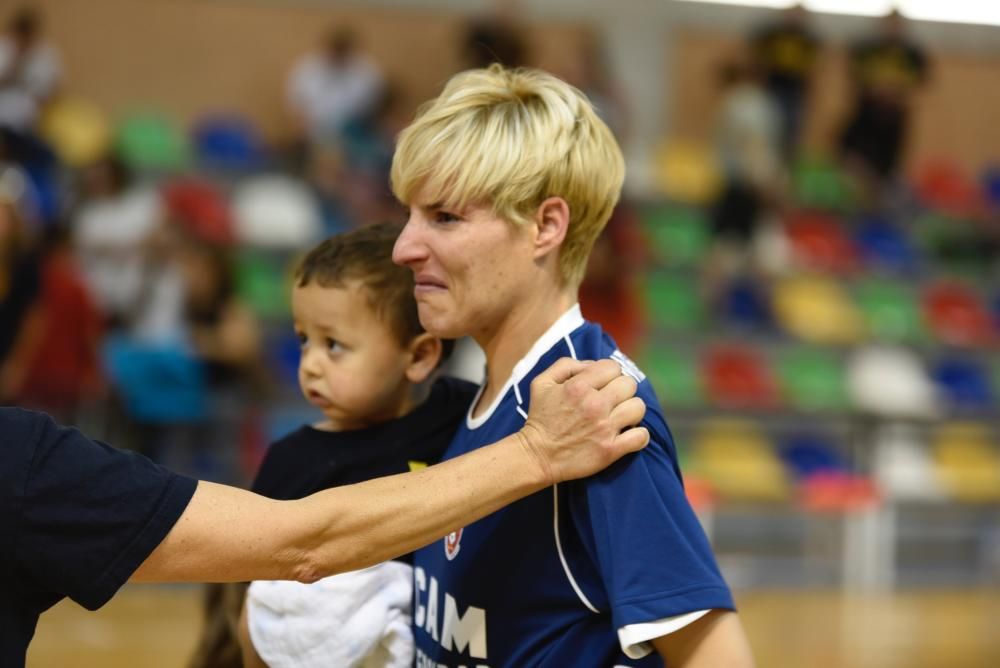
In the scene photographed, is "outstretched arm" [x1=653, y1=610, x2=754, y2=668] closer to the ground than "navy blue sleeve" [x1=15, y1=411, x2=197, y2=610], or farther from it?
closer to the ground

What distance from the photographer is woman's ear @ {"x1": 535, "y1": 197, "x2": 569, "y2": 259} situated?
1785 millimetres

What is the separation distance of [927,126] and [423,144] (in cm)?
1140

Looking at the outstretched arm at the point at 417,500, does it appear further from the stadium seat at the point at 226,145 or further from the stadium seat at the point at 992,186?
the stadium seat at the point at 992,186

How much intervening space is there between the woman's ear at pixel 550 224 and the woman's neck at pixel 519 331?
80 mm

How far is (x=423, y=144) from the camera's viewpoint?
1.79m

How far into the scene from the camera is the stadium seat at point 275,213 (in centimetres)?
861

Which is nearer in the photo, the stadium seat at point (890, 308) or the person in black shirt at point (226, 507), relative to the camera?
the person in black shirt at point (226, 507)

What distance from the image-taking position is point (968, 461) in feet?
29.4

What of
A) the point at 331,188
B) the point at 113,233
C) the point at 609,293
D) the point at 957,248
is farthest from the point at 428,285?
the point at 957,248

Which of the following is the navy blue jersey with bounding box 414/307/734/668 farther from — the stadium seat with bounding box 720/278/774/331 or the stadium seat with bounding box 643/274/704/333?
the stadium seat with bounding box 720/278/774/331

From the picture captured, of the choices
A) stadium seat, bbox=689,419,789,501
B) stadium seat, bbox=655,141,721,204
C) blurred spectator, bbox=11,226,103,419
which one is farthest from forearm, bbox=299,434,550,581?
stadium seat, bbox=655,141,721,204

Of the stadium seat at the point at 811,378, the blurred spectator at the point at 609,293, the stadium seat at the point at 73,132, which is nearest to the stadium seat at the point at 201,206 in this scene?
the stadium seat at the point at 73,132

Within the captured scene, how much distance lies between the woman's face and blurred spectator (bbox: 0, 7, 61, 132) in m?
6.89

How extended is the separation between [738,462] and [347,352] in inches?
261
